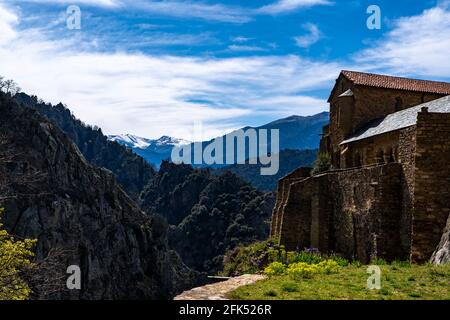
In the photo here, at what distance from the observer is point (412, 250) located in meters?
16.7

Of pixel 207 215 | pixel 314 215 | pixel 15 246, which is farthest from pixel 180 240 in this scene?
pixel 15 246

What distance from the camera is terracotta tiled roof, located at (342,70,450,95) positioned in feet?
129

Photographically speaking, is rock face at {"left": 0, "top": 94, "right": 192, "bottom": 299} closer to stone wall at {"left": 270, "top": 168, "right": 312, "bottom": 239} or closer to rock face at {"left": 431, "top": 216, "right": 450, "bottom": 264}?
stone wall at {"left": 270, "top": 168, "right": 312, "bottom": 239}

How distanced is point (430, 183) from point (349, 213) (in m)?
6.49

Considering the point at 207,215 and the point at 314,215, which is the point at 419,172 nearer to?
A: the point at 314,215

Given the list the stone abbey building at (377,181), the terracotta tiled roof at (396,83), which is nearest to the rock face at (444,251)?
the stone abbey building at (377,181)

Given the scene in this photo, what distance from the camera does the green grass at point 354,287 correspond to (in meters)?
9.51

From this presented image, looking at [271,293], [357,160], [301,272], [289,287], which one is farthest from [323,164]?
[271,293]

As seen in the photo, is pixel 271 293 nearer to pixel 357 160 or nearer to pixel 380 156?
pixel 380 156

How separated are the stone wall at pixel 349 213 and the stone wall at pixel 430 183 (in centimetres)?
225

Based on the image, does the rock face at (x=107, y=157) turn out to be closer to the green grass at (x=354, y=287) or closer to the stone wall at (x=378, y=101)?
the stone wall at (x=378, y=101)

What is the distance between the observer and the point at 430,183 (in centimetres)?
1684

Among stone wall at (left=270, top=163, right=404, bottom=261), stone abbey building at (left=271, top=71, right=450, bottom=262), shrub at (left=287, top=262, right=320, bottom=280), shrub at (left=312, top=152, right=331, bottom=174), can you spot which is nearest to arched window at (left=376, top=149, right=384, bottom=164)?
stone abbey building at (left=271, top=71, right=450, bottom=262)

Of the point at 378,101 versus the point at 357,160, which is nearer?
the point at 357,160
